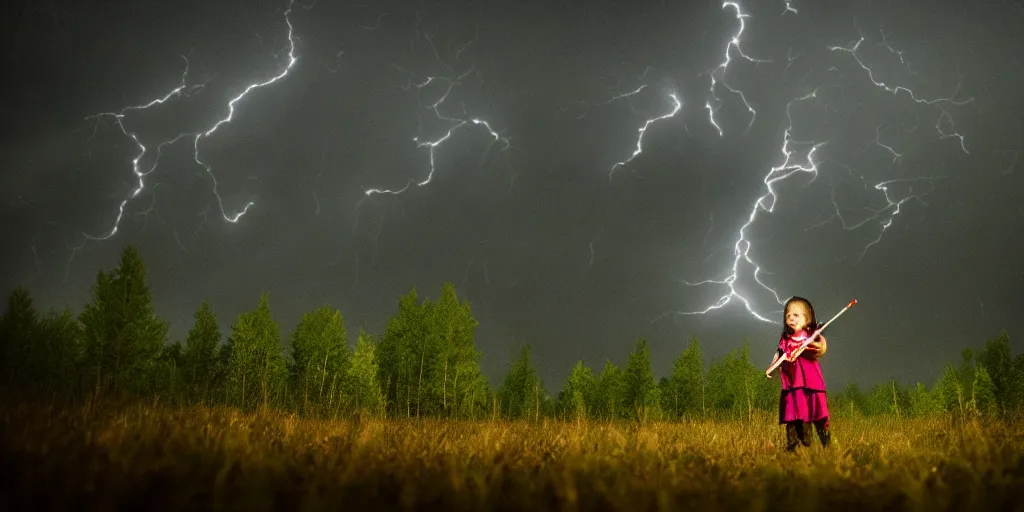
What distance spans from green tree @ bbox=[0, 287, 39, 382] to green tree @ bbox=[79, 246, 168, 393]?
2.03m

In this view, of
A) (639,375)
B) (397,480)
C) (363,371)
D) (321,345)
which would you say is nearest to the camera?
(397,480)

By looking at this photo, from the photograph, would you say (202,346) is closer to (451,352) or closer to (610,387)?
(451,352)

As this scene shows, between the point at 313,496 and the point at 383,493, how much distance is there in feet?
1.05

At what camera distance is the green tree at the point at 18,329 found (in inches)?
759

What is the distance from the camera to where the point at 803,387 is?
5.22m

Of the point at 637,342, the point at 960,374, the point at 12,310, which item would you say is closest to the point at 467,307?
the point at 637,342

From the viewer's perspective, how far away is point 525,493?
6.85 feet

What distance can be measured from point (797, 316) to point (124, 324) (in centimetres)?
2759

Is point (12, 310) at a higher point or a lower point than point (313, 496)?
higher

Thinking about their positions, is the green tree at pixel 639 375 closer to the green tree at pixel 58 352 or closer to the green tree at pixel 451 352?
the green tree at pixel 451 352

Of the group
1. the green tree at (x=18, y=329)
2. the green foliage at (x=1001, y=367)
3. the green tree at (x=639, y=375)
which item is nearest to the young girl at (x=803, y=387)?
the green tree at (x=18, y=329)

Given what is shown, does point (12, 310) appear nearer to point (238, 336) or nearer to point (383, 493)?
point (238, 336)

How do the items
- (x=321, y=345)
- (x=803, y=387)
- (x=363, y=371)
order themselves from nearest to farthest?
1. (x=803, y=387)
2. (x=363, y=371)
3. (x=321, y=345)

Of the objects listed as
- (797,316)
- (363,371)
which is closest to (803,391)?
(797,316)
